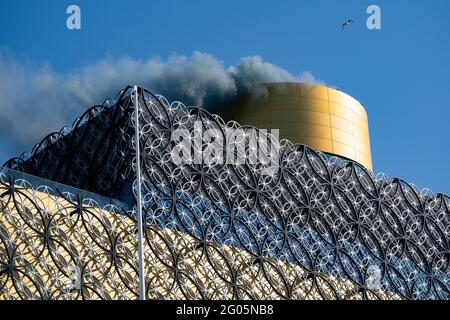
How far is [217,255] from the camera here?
3641 centimetres

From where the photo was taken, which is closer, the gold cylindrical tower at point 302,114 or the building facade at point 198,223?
the building facade at point 198,223

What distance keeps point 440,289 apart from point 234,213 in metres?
14.4

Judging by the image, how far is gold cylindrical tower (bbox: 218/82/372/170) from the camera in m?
57.9

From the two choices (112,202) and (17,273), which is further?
(112,202)

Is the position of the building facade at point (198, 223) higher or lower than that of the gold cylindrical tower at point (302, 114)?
lower

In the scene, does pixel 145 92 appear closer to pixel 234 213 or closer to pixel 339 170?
pixel 234 213

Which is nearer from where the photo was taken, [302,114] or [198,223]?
[198,223]

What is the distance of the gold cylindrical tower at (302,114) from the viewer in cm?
5794

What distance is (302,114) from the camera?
58.3 meters

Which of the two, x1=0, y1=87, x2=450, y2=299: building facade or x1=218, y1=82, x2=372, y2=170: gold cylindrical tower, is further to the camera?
x1=218, y1=82, x2=372, y2=170: gold cylindrical tower

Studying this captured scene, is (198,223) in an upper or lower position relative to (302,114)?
lower

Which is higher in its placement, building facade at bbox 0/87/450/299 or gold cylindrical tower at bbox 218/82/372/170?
gold cylindrical tower at bbox 218/82/372/170
